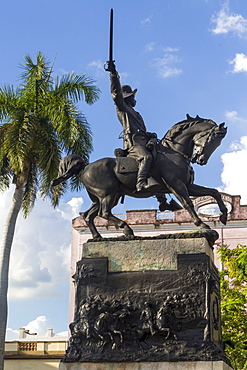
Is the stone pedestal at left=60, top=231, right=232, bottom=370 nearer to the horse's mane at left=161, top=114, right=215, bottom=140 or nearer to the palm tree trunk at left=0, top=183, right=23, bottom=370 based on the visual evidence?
the horse's mane at left=161, top=114, right=215, bottom=140

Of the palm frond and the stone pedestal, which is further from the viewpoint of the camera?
the palm frond

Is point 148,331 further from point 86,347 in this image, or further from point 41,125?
point 41,125

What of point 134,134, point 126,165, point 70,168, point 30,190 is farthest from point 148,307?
point 30,190

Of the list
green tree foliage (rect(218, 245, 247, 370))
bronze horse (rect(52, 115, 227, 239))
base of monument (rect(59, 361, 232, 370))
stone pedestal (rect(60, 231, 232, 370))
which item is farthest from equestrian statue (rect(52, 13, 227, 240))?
green tree foliage (rect(218, 245, 247, 370))

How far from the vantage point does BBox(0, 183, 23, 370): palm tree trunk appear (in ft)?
66.2

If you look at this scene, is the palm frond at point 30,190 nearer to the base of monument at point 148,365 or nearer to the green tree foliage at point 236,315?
the green tree foliage at point 236,315

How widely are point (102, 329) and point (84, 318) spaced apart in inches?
15.7

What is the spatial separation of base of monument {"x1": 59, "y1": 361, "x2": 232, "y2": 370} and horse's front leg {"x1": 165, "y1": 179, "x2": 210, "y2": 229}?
255 cm

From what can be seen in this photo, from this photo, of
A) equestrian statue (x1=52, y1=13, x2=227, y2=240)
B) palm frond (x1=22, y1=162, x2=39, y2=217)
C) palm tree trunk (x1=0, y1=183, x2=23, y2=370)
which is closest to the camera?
equestrian statue (x1=52, y1=13, x2=227, y2=240)

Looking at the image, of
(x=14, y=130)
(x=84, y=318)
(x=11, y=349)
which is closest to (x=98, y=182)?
(x=84, y=318)

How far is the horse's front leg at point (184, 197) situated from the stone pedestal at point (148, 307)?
1.54 ft

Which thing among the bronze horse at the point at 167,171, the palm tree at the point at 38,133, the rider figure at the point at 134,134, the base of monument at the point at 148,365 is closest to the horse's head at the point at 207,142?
the bronze horse at the point at 167,171

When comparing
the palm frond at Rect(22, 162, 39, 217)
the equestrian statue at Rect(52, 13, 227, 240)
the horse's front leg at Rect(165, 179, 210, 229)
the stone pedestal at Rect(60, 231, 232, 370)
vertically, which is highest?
the palm frond at Rect(22, 162, 39, 217)

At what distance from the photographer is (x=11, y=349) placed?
32156 mm
